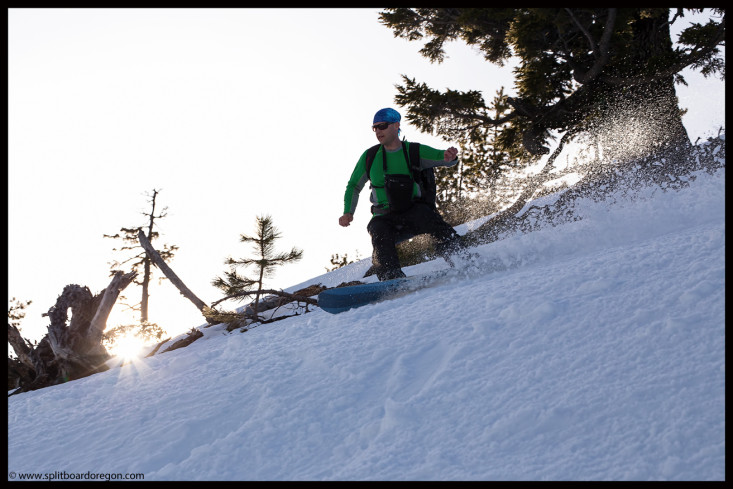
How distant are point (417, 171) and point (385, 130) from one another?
54 cm

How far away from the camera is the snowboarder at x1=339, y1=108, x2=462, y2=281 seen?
5.46 m

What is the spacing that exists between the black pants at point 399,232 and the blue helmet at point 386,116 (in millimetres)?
908

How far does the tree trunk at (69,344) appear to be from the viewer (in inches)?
231

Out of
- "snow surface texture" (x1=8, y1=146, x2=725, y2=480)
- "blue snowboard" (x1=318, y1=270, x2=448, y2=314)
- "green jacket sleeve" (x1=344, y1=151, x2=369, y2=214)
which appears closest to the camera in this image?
"snow surface texture" (x1=8, y1=146, x2=725, y2=480)

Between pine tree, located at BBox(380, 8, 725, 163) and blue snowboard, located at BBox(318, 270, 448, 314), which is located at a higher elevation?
pine tree, located at BBox(380, 8, 725, 163)

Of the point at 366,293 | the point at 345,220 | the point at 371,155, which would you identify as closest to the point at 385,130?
the point at 371,155

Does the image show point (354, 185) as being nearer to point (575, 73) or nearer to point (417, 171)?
point (417, 171)

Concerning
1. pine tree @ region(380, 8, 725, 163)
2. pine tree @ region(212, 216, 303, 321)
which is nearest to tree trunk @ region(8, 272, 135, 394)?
pine tree @ region(212, 216, 303, 321)

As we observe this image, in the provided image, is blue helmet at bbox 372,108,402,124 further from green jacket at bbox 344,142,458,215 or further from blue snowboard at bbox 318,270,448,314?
blue snowboard at bbox 318,270,448,314

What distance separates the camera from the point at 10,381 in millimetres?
6168

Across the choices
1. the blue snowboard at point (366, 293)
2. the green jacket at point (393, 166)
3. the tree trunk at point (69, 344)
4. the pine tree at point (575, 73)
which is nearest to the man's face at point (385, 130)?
the green jacket at point (393, 166)

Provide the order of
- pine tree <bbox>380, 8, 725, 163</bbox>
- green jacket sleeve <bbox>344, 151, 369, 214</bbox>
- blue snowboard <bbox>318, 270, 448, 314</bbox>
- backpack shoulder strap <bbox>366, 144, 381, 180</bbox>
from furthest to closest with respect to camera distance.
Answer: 1. pine tree <bbox>380, 8, 725, 163</bbox>
2. green jacket sleeve <bbox>344, 151, 369, 214</bbox>
3. backpack shoulder strap <bbox>366, 144, 381, 180</bbox>
4. blue snowboard <bbox>318, 270, 448, 314</bbox>
